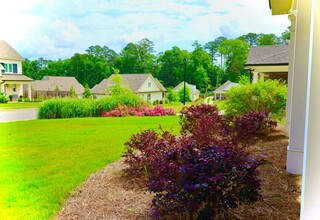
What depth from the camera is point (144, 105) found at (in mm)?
4109

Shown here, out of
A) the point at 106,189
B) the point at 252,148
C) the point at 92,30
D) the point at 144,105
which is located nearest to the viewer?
the point at 106,189

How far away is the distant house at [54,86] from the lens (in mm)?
2824

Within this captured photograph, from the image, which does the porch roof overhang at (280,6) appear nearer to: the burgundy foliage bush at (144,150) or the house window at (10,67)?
the burgundy foliage bush at (144,150)

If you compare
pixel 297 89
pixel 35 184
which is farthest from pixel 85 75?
pixel 297 89

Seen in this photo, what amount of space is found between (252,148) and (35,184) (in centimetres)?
270

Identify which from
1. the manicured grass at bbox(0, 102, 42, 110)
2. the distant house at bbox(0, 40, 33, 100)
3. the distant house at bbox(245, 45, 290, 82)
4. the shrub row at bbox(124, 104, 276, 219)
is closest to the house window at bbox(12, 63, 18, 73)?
the distant house at bbox(0, 40, 33, 100)

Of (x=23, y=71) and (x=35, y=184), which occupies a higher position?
(x=23, y=71)

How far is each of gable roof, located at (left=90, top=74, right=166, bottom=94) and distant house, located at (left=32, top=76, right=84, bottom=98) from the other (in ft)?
1.07

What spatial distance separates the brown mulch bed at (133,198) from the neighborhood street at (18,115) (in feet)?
3.13

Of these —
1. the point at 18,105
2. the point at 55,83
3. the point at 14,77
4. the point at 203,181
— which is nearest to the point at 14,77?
the point at 14,77

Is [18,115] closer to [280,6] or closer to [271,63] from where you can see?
[280,6]

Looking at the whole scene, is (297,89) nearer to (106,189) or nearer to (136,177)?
(136,177)

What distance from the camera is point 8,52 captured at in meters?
2.52

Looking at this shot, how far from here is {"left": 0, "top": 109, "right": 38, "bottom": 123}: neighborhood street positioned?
2.66 metres
